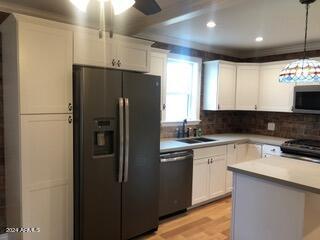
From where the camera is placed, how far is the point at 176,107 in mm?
4012

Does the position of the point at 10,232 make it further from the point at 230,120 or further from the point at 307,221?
the point at 230,120

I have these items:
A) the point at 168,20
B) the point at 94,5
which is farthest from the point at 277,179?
the point at 94,5

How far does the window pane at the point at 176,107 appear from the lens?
12.8 ft

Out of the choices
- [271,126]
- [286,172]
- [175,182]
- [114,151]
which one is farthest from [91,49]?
[271,126]

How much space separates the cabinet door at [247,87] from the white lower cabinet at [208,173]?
102 cm

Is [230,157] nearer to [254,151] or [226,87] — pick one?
[254,151]

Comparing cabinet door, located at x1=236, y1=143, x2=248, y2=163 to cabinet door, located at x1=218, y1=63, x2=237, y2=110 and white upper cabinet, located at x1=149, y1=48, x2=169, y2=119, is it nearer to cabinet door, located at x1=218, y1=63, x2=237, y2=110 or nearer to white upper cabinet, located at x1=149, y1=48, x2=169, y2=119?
cabinet door, located at x1=218, y1=63, x2=237, y2=110

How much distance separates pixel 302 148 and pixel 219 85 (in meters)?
1.49

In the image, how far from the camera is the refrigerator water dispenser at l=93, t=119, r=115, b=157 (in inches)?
93.7

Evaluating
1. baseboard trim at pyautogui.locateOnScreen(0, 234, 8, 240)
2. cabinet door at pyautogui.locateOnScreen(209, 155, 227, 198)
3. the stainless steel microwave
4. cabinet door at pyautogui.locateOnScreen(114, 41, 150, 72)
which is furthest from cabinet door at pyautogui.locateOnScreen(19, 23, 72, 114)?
the stainless steel microwave

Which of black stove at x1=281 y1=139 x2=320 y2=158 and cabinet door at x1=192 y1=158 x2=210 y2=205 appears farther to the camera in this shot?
cabinet door at x1=192 y1=158 x2=210 y2=205

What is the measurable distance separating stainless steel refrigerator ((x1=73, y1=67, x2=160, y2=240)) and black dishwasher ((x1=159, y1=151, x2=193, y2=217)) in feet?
0.91

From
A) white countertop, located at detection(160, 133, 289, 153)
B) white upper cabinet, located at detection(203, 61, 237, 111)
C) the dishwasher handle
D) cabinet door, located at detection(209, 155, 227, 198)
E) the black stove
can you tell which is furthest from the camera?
white upper cabinet, located at detection(203, 61, 237, 111)

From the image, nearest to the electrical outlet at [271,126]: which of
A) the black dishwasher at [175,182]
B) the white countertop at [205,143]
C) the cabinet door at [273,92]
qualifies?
the cabinet door at [273,92]
